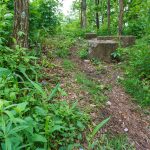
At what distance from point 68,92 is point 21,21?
1.58 meters

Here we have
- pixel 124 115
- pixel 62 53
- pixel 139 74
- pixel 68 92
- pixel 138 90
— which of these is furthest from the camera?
pixel 62 53

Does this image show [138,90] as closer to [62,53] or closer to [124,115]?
[124,115]

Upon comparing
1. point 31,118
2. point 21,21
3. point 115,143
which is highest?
point 21,21

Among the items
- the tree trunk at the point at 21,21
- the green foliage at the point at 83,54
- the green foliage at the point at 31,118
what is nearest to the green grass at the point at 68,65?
the green foliage at the point at 83,54

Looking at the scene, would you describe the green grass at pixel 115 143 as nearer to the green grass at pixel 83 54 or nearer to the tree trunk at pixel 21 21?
the tree trunk at pixel 21 21

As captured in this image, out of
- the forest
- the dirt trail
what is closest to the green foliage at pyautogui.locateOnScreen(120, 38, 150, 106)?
the forest

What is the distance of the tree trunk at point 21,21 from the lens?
460 cm

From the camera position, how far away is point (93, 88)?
15.2 ft

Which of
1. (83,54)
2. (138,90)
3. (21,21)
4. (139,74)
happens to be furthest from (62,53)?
(138,90)

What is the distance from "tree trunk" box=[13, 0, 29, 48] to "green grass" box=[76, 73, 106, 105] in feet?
4.14

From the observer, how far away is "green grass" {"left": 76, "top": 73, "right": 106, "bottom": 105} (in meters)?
4.26

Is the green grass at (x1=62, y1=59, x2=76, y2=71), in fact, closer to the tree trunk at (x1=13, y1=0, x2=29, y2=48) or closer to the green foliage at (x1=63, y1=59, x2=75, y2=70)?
the green foliage at (x1=63, y1=59, x2=75, y2=70)

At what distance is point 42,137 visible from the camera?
2.54 meters

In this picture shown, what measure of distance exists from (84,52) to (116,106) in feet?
8.77
